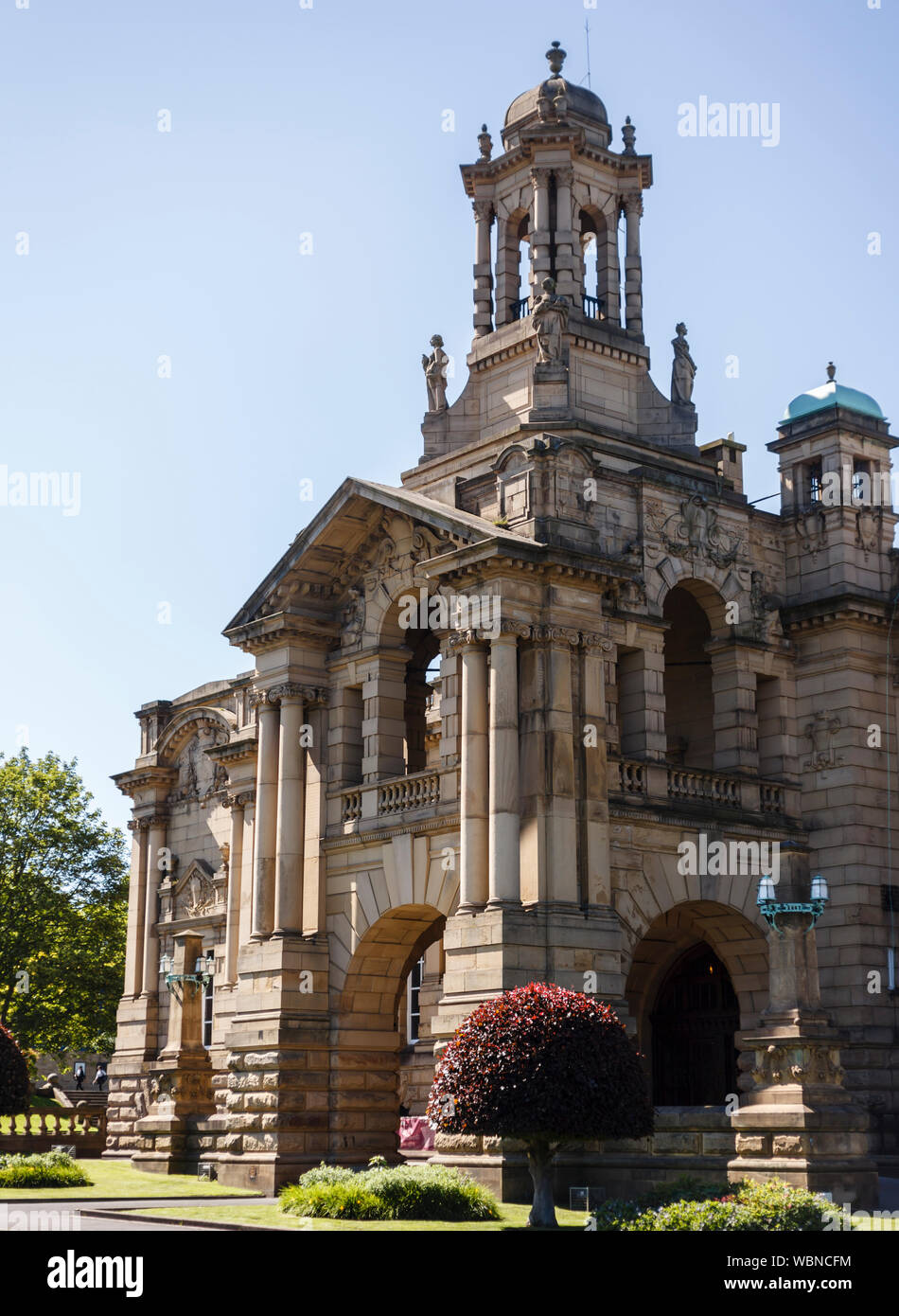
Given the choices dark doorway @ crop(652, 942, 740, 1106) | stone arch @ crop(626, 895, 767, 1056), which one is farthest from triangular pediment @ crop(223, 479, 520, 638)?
dark doorway @ crop(652, 942, 740, 1106)

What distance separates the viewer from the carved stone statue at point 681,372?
36594 mm

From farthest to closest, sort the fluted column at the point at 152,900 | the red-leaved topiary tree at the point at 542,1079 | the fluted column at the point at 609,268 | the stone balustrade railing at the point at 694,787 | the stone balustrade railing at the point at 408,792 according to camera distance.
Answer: the fluted column at the point at 152,900, the fluted column at the point at 609,268, the stone balustrade railing at the point at 408,792, the stone balustrade railing at the point at 694,787, the red-leaved topiary tree at the point at 542,1079

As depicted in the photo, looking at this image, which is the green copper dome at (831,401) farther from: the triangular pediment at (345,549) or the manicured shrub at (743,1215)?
the manicured shrub at (743,1215)

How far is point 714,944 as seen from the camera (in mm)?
32344

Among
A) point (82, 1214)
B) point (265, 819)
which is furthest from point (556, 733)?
point (82, 1214)

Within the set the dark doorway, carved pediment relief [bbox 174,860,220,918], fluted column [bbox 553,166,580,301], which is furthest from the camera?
carved pediment relief [bbox 174,860,220,918]

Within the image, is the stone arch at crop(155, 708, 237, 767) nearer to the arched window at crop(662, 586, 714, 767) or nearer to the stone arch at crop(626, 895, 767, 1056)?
the arched window at crop(662, 586, 714, 767)

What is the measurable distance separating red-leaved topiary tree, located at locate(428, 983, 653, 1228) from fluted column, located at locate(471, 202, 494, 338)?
18024 mm

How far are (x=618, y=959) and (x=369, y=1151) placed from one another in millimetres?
7197

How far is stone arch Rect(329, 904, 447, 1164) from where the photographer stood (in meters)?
32.1

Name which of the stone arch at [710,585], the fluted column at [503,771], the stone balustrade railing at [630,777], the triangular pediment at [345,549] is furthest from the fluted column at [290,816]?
the stone arch at [710,585]

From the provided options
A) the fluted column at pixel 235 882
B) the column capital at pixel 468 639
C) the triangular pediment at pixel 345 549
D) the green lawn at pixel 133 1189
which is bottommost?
the green lawn at pixel 133 1189

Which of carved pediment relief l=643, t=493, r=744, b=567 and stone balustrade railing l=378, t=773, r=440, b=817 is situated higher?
carved pediment relief l=643, t=493, r=744, b=567

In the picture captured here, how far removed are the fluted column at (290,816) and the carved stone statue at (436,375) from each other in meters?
7.65
